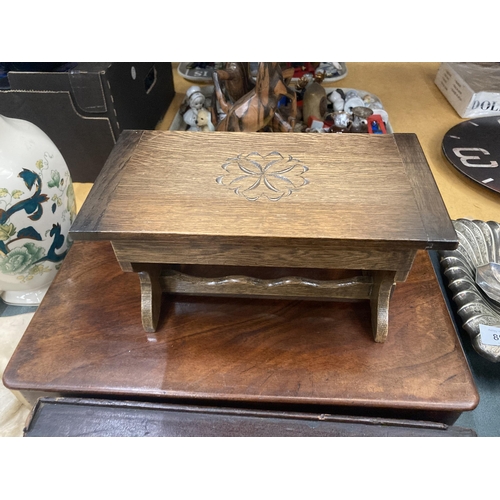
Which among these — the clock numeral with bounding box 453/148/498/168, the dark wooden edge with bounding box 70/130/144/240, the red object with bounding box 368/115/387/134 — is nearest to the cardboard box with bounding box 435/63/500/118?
the clock numeral with bounding box 453/148/498/168

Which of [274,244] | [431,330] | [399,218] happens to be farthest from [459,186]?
[274,244]

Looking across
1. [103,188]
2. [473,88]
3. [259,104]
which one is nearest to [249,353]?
[103,188]

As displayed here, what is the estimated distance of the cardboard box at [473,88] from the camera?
1465 mm

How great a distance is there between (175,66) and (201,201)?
1.51 m

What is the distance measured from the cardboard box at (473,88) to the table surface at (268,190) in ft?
2.88

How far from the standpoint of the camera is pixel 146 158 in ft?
2.51

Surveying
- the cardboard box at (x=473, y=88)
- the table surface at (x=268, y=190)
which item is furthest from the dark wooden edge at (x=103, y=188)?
the cardboard box at (x=473, y=88)

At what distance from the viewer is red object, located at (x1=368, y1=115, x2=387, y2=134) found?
4.48 ft

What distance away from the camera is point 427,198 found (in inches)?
26.3

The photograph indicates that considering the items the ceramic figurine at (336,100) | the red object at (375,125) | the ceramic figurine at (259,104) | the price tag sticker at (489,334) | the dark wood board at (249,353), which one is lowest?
the dark wood board at (249,353)

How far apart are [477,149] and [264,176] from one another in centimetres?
93

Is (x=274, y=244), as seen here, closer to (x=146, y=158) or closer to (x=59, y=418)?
(x=146, y=158)

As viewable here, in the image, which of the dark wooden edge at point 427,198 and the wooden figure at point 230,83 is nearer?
the dark wooden edge at point 427,198

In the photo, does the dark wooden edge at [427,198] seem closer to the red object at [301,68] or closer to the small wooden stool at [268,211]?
the small wooden stool at [268,211]
